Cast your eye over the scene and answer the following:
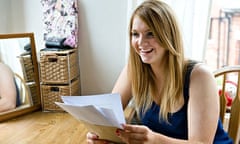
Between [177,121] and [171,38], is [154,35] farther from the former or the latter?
[177,121]

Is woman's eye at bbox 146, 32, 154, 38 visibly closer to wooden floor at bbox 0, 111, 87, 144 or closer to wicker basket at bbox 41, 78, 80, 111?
wooden floor at bbox 0, 111, 87, 144

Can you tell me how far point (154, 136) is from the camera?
908mm

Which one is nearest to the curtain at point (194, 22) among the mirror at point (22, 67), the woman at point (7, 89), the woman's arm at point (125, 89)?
the woman's arm at point (125, 89)

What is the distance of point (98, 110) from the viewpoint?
0.81 meters

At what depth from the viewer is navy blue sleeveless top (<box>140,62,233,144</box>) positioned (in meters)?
1.09

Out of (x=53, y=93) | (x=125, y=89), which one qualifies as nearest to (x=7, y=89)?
(x=53, y=93)

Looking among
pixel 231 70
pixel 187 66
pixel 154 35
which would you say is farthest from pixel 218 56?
pixel 154 35

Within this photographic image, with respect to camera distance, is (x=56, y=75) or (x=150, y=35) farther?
(x=56, y=75)

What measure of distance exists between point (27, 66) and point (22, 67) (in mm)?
42

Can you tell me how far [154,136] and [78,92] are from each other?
4.41 ft

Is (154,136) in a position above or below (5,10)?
below

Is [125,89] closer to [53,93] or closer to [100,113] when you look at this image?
[100,113]

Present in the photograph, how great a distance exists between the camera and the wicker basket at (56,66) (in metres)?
1.93

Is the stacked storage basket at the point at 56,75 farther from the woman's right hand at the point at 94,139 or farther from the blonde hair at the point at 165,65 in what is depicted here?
the woman's right hand at the point at 94,139
